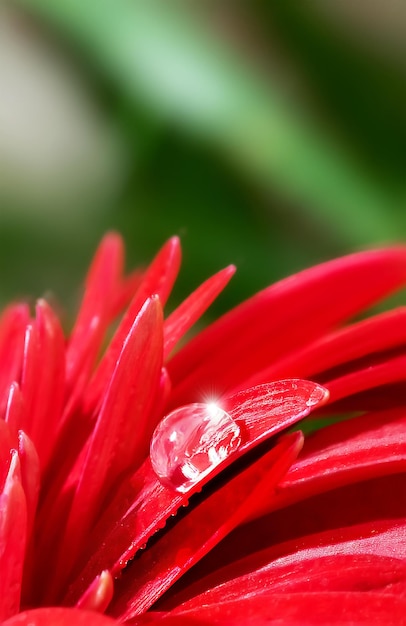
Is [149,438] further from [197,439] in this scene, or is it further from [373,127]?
[373,127]

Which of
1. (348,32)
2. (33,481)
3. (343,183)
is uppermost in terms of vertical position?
(348,32)

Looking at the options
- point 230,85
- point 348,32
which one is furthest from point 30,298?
point 348,32

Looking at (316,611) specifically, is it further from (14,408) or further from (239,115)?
(239,115)

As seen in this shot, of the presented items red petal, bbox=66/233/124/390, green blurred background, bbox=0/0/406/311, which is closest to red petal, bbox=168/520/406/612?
red petal, bbox=66/233/124/390

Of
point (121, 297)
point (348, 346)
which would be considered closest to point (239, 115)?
point (121, 297)

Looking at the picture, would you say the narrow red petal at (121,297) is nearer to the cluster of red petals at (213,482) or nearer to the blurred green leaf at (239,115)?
the cluster of red petals at (213,482)

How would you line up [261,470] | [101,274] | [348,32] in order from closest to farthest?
[261,470]
[101,274]
[348,32]
